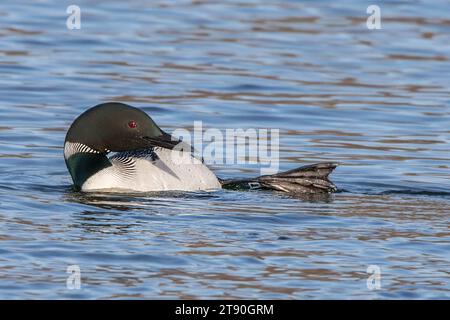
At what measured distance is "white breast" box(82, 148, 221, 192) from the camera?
9977 mm

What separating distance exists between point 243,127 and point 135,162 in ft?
10.7

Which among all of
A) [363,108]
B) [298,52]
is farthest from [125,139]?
[298,52]

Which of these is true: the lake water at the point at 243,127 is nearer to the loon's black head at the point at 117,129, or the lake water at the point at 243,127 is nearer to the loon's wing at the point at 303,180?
the loon's wing at the point at 303,180

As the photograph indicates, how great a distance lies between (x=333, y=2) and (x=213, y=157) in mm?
9044

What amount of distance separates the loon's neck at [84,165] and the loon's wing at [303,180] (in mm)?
1140

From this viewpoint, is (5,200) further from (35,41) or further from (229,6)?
(229,6)

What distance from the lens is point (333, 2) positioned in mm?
20359

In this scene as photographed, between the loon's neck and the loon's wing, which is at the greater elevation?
the loon's neck

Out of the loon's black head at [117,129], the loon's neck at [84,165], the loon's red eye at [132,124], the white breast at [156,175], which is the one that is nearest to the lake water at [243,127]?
the white breast at [156,175]

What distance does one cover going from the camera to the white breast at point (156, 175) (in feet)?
32.7

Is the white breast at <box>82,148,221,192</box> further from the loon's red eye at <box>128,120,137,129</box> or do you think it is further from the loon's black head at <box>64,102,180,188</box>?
the loon's red eye at <box>128,120,137,129</box>

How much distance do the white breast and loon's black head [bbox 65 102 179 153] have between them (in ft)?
0.46

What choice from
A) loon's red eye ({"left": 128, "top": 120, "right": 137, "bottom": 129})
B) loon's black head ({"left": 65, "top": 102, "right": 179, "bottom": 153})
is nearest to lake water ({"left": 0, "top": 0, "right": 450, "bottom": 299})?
loon's black head ({"left": 65, "top": 102, "right": 179, "bottom": 153})

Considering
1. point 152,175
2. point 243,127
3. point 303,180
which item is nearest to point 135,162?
point 152,175
